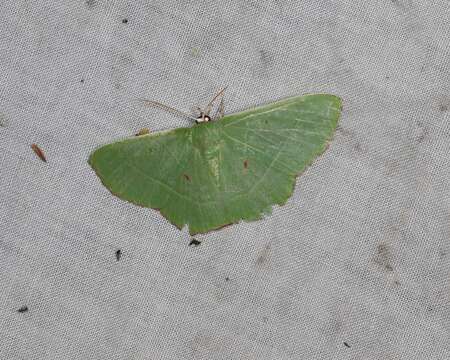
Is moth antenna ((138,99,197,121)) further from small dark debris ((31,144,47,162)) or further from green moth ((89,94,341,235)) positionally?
small dark debris ((31,144,47,162))

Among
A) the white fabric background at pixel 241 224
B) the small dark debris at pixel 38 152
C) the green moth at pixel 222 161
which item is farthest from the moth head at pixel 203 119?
the small dark debris at pixel 38 152

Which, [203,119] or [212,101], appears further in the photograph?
[212,101]

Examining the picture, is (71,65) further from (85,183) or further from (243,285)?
(243,285)

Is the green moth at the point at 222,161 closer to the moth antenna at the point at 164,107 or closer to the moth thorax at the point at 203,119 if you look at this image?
the moth thorax at the point at 203,119

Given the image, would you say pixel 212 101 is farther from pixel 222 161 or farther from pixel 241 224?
pixel 241 224

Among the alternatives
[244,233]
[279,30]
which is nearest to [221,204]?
[244,233]

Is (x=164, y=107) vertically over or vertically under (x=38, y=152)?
over

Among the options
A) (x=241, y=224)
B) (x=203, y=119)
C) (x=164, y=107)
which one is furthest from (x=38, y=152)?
(x=241, y=224)
